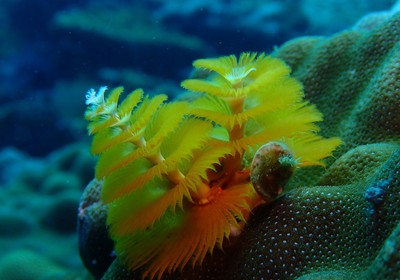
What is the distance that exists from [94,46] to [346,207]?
819cm

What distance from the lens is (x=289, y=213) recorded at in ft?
6.81

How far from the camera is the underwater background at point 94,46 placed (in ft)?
28.8

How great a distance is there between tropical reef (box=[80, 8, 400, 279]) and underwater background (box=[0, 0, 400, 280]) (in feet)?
19.7

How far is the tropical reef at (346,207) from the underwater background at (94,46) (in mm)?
6011

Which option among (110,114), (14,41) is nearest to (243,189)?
(110,114)

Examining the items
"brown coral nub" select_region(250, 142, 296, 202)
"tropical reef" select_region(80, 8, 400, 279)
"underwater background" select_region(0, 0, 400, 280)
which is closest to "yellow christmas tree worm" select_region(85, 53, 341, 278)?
"brown coral nub" select_region(250, 142, 296, 202)

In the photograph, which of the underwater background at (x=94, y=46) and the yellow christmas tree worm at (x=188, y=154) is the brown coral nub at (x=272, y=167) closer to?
the yellow christmas tree worm at (x=188, y=154)

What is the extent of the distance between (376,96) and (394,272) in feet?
5.15

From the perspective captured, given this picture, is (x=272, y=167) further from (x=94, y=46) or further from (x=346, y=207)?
(x=94, y=46)

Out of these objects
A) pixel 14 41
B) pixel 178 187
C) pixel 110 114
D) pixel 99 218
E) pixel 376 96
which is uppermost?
pixel 14 41

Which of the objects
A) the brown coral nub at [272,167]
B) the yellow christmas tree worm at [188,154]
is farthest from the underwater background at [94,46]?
the brown coral nub at [272,167]

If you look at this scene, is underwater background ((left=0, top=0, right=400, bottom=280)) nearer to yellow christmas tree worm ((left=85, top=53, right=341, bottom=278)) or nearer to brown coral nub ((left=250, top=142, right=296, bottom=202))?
yellow christmas tree worm ((left=85, top=53, right=341, bottom=278))

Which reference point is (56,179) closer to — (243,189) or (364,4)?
(243,189)

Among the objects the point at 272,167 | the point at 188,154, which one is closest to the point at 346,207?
the point at 272,167
